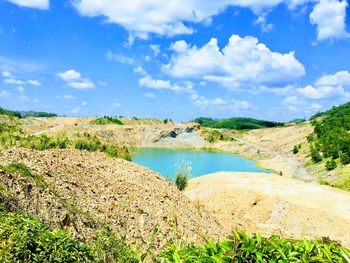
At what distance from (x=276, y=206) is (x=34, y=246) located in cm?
1755

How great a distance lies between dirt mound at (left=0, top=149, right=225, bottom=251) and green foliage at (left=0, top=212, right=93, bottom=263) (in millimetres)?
2733

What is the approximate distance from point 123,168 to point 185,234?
4.29 m

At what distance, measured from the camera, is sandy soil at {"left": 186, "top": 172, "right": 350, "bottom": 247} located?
57.5 feet

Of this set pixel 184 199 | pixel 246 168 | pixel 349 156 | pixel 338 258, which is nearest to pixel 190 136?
pixel 246 168

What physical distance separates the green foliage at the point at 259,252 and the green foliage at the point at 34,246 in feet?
6.30

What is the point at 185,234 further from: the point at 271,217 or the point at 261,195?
the point at 261,195

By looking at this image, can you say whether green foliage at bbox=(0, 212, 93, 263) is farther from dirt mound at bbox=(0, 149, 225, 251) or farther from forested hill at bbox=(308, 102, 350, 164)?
forested hill at bbox=(308, 102, 350, 164)

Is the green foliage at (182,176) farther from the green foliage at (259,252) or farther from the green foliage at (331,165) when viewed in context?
the green foliage at (331,165)

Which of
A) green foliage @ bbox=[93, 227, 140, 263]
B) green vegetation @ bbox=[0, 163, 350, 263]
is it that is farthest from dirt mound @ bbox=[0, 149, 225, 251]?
green vegetation @ bbox=[0, 163, 350, 263]

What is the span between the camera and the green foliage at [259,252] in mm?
3000

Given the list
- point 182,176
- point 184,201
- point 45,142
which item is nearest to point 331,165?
point 182,176

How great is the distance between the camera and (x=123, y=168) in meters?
14.7

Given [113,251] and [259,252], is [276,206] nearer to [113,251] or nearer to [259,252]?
[113,251]

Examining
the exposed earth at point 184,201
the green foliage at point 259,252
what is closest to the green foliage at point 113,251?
the exposed earth at point 184,201
